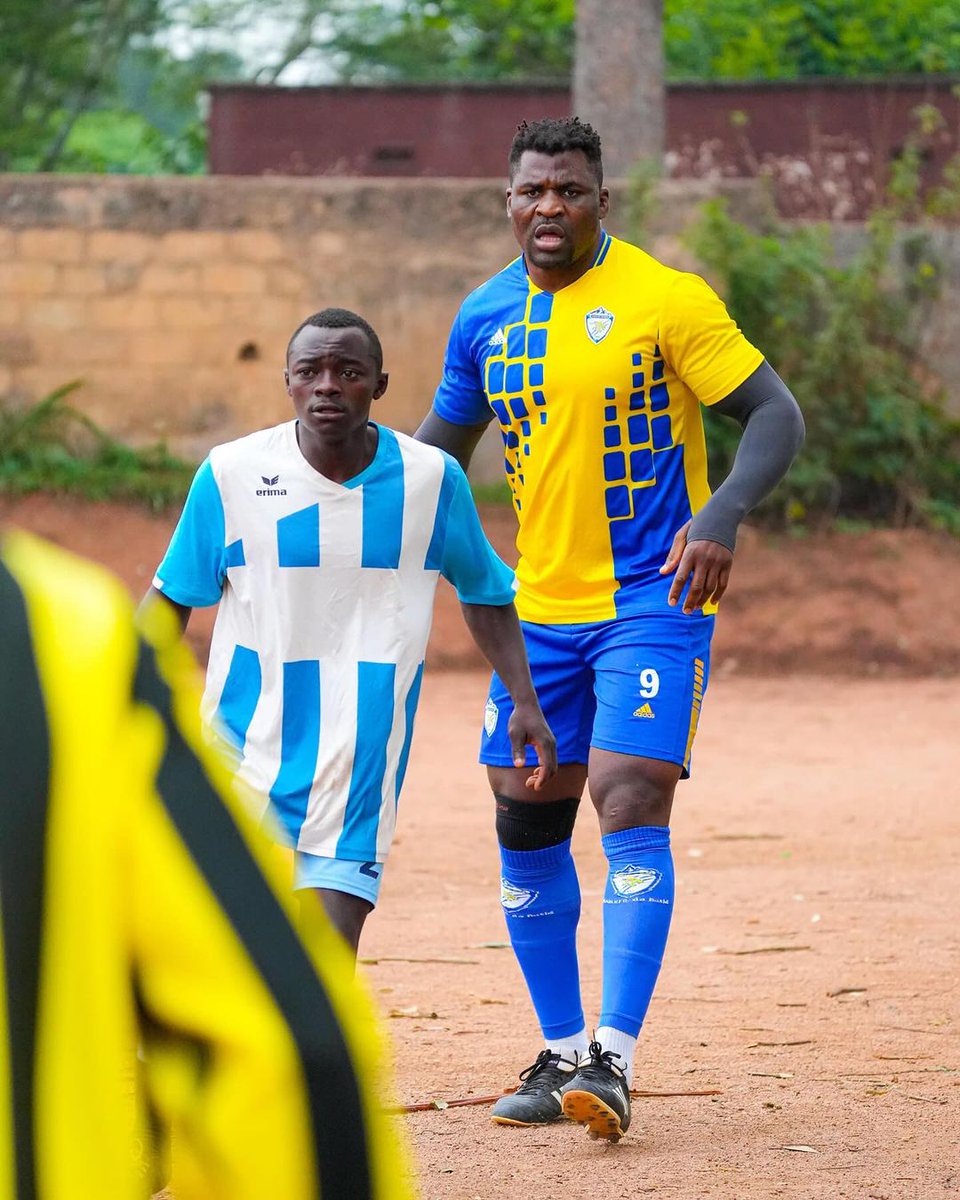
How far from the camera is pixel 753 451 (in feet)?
14.0

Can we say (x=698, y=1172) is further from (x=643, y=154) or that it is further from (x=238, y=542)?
(x=643, y=154)

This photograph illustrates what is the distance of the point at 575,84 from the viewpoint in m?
17.0

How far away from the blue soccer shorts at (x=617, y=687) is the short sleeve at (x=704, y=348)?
1.71ft

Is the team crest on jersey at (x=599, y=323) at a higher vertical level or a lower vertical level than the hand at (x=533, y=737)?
higher

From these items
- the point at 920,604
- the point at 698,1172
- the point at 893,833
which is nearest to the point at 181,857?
the point at 698,1172

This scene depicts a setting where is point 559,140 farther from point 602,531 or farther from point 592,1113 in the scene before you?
point 592,1113

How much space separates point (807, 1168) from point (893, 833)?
4608mm

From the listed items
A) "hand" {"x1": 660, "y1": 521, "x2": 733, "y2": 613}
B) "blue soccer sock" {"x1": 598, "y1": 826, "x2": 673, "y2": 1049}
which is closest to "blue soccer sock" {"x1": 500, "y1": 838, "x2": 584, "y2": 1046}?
"blue soccer sock" {"x1": 598, "y1": 826, "x2": 673, "y2": 1049}

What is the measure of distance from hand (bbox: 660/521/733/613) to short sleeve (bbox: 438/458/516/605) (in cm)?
37

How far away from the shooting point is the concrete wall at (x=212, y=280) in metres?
15.6

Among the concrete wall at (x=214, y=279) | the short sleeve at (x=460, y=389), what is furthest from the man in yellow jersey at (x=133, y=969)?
the concrete wall at (x=214, y=279)

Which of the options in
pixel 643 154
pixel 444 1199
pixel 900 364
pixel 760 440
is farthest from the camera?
pixel 643 154

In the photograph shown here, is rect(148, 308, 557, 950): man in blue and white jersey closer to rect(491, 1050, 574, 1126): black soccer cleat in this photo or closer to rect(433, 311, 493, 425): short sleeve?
rect(433, 311, 493, 425): short sleeve

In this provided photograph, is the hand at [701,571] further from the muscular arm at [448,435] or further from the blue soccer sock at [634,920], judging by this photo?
the muscular arm at [448,435]
